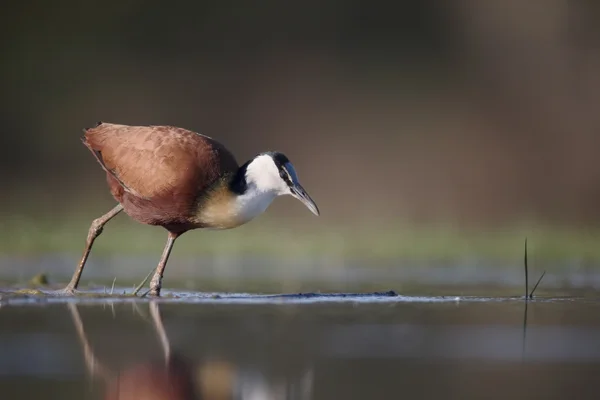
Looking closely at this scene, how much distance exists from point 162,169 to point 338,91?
34.9 ft

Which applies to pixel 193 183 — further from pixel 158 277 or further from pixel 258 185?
pixel 158 277

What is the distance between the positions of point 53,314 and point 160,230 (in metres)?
7.69

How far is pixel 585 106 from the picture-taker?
18.2 metres

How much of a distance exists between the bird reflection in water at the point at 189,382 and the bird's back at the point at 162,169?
9.85 feet

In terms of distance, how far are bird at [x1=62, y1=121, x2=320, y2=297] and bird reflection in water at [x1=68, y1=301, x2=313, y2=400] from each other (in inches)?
119

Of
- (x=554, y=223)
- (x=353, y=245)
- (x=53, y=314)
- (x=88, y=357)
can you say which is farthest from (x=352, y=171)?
(x=88, y=357)

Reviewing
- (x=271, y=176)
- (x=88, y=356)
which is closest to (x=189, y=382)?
(x=88, y=356)

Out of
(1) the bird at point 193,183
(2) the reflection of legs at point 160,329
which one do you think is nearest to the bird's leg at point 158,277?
(1) the bird at point 193,183

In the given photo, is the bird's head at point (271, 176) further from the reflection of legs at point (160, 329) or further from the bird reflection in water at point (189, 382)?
the bird reflection in water at point (189, 382)

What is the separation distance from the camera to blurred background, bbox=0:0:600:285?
16469 mm

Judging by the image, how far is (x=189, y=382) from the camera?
508 cm

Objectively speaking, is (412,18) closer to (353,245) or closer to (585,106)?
(585,106)

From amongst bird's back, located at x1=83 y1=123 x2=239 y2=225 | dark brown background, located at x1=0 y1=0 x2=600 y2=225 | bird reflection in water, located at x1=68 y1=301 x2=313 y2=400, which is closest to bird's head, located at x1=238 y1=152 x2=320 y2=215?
bird's back, located at x1=83 y1=123 x2=239 y2=225

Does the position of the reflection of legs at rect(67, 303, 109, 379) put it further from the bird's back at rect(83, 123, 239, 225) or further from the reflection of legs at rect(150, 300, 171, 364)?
the bird's back at rect(83, 123, 239, 225)
